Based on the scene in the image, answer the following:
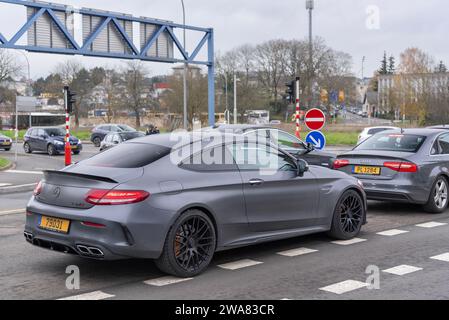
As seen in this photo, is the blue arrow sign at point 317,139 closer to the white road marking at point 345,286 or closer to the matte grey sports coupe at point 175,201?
the matte grey sports coupe at point 175,201

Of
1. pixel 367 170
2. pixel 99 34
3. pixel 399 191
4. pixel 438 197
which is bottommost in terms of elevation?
pixel 438 197

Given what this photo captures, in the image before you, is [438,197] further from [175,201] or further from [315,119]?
[175,201]

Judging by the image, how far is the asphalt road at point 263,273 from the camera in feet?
18.2

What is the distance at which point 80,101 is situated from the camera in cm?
7450

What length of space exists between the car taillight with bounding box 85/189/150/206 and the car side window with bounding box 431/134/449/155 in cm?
658

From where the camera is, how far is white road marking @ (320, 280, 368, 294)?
567cm

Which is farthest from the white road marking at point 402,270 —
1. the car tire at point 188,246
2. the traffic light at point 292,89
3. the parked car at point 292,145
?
the traffic light at point 292,89

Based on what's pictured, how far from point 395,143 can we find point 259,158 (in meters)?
4.60

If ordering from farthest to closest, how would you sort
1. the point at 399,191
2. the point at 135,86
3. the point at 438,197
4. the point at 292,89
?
the point at 135,86
the point at 292,89
the point at 438,197
the point at 399,191

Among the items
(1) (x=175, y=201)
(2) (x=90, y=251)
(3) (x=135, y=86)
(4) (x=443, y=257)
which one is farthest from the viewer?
(3) (x=135, y=86)

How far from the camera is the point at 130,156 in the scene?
641 centimetres

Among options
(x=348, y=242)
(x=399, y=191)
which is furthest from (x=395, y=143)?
(x=348, y=242)

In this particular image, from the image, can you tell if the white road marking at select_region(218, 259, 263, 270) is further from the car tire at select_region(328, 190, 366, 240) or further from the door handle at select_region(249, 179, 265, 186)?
the car tire at select_region(328, 190, 366, 240)
